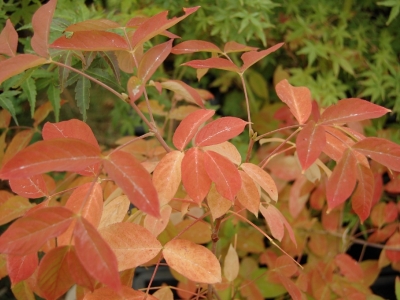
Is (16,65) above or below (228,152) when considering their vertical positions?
above

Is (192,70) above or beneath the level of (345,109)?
beneath

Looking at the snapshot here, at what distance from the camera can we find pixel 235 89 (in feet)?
5.40

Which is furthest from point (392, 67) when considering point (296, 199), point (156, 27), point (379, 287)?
point (156, 27)

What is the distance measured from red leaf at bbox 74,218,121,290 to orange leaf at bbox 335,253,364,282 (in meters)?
0.81

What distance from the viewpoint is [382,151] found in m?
0.51

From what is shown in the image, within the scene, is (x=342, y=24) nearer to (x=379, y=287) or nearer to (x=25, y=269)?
(x=379, y=287)

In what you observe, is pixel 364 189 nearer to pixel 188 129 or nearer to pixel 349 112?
pixel 349 112

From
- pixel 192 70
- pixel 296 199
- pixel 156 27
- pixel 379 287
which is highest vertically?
pixel 156 27

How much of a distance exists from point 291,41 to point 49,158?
3.79 ft

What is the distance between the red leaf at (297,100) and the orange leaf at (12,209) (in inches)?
18.2

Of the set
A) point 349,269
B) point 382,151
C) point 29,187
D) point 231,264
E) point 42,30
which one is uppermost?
point 42,30

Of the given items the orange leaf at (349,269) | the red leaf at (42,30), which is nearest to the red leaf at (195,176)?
the red leaf at (42,30)

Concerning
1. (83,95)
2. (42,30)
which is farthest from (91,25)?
(83,95)

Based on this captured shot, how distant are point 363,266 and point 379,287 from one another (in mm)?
115
